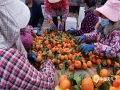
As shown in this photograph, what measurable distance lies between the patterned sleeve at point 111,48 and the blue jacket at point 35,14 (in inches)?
87.7

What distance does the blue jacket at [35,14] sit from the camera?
3.76 meters

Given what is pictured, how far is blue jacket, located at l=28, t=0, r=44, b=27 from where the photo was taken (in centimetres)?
376

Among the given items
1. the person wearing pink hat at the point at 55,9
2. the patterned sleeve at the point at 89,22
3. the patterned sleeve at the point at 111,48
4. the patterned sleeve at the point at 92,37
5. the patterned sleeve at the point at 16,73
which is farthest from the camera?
the person wearing pink hat at the point at 55,9

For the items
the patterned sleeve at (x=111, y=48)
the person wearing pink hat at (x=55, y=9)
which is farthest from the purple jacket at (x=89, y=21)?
the patterned sleeve at (x=111, y=48)

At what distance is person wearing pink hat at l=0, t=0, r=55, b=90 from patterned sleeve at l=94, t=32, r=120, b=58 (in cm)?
73

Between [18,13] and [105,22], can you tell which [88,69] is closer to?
[105,22]

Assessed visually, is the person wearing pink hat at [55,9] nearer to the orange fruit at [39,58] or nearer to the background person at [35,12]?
the background person at [35,12]

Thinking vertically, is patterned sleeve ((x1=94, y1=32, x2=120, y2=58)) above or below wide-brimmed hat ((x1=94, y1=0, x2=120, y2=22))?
below

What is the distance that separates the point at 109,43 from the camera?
1.88 metres

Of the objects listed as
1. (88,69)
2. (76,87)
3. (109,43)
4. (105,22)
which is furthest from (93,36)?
(76,87)

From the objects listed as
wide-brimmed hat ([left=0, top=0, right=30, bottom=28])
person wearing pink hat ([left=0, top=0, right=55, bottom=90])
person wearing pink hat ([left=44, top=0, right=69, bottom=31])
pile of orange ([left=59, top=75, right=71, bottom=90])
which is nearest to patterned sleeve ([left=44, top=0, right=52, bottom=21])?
person wearing pink hat ([left=44, top=0, right=69, bottom=31])

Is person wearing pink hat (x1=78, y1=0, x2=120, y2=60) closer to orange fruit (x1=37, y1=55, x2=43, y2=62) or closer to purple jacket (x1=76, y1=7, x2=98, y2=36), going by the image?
orange fruit (x1=37, y1=55, x2=43, y2=62)

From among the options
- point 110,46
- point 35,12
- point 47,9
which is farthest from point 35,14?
point 110,46

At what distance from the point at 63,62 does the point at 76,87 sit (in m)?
0.58
